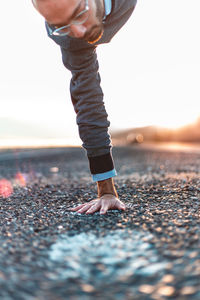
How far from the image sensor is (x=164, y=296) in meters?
1.01

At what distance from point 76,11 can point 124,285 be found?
3.98 ft

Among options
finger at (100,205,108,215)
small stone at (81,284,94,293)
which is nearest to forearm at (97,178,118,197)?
finger at (100,205,108,215)

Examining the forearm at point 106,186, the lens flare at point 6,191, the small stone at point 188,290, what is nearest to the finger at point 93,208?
the forearm at point 106,186

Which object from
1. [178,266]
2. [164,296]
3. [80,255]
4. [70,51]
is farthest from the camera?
[70,51]

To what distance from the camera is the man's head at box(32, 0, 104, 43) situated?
55.9 inches

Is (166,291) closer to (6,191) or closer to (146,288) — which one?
(146,288)

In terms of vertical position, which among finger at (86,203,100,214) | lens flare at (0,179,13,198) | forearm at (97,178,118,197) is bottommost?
finger at (86,203,100,214)

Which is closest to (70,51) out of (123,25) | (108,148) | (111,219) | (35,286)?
(123,25)

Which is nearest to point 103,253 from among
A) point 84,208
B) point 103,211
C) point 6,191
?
point 103,211

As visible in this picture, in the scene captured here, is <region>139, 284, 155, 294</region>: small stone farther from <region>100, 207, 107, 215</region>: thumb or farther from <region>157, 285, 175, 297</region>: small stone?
<region>100, 207, 107, 215</region>: thumb

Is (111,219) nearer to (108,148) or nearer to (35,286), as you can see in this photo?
(108,148)

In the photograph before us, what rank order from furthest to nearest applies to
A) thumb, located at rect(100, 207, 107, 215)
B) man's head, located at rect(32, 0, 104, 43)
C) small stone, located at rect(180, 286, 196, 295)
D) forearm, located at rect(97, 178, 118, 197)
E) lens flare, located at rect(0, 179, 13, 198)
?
lens flare, located at rect(0, 179, 13, 198), forearm, located at rect(97, 178, 118, 197), thumb, located at rect(100, 207, 107, 215), man's head, located at rect(32, 0, 104, 43), small stone, located at rect(180, 286, 196, 295)

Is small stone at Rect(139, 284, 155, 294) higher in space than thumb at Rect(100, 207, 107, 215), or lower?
lower

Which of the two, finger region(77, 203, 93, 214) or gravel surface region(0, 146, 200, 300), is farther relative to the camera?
finger region(77, 203, 93, 214)
